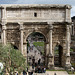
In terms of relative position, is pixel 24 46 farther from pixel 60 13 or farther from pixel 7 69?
pixel 7 69

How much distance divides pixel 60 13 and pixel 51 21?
180cm

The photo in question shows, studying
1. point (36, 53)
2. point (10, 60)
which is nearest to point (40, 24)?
point (10, 60)

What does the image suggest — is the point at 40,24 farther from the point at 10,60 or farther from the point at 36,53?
the point at 36,53

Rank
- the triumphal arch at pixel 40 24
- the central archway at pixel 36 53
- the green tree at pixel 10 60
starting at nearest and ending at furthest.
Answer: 1. the green tree at pixel 10 60
2. the triumphal arch at pixel 40 24
3. the central archway at pixel 36 53

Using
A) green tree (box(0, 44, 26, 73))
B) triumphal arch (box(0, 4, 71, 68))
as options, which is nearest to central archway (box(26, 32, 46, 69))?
triumphal arch (box(0, 4, 71, 68))

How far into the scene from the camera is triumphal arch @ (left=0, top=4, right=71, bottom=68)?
2288 cm

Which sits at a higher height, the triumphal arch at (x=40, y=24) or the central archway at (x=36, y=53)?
the triumphal arch at (x=40, y=24)

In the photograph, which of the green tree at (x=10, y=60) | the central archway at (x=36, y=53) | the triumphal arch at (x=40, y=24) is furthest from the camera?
the central archway at (x=36, y=53)

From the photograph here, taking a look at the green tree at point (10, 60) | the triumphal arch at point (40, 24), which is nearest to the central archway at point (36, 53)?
the triumphal arch at point (40, 24)

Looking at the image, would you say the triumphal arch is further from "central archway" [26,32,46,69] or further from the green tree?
the green tree

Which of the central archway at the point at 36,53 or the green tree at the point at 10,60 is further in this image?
the central archway at the point at 36,53

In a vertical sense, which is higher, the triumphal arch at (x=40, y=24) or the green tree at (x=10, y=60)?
the triumphal arch at (x=40, y=24)

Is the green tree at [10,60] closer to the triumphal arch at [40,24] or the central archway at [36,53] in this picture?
the triumphal arch at [40,24]

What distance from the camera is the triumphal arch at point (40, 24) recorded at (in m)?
22.9
